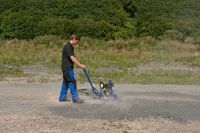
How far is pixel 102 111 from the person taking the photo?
891 centimetres

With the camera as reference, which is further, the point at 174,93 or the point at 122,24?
the point at 122,24

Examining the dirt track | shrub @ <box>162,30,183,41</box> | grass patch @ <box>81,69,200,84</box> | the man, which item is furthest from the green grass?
the man

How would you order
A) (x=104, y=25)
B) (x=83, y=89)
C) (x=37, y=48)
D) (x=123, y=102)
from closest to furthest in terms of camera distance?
(x=123, y=102) < (x=83, y=89) < (x=37, y=48) < (x=104, y=25)

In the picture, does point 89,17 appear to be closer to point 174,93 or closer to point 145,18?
point 145,18

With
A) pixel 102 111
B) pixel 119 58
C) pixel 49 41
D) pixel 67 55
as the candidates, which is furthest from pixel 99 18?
pixel 102 111

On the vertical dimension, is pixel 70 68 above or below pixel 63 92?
above

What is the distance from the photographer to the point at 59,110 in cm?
889

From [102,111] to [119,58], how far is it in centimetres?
941

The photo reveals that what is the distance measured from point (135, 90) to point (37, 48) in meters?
11.0

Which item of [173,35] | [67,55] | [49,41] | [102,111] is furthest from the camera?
[173,35]

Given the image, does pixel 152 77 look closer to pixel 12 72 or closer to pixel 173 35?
pixel 12 72

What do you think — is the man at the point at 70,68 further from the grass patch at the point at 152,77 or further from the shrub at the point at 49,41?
the shrub at the point at 49,41

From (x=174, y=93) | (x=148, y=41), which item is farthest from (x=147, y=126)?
(x=148, y=41)

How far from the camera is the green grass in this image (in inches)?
548
